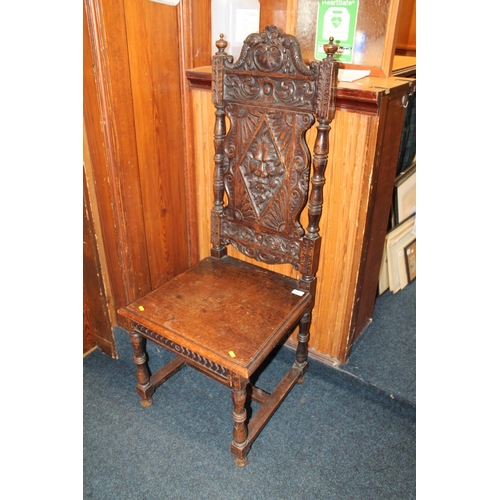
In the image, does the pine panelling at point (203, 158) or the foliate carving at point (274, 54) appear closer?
the foliate carving at point (274, 54)

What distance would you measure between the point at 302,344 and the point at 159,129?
1045 millimetres

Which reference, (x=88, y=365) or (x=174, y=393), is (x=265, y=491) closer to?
(x=174, y=393)

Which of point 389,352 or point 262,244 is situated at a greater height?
→ point 262,244

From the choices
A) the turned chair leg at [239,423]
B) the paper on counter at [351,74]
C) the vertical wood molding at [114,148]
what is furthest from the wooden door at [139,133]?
the turned chair leg at [239,423]

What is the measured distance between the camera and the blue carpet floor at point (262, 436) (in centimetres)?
139

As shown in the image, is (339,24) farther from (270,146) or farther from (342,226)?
(342,226)

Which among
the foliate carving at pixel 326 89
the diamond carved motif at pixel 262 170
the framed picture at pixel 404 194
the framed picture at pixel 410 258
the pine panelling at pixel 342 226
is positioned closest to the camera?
the foliate carving at pixel 326 89

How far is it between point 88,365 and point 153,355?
29cm

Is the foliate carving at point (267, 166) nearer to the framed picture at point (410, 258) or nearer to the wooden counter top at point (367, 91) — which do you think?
the wooden counter top at point (367, 91)

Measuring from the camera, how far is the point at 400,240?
2.28 meters

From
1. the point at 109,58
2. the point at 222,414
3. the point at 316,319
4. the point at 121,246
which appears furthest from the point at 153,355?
the point at 109,58

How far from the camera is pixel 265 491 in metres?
1.38

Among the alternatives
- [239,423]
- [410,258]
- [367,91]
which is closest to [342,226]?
[367,91]

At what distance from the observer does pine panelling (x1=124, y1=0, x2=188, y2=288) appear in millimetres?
1428
